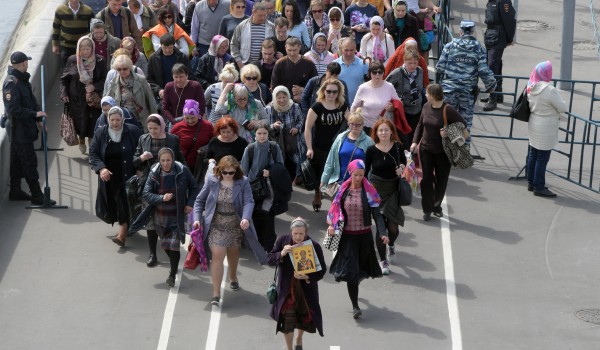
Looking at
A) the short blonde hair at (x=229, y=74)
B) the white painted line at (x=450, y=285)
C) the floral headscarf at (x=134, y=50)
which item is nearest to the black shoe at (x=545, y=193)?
the white painted line at (x=450, y=285)

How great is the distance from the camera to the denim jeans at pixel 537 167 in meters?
16.9

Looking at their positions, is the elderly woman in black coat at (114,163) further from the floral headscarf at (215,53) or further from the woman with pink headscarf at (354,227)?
the woman with pink headscarf at (354,227)

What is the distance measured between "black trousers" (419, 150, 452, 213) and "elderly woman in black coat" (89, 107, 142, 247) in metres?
3.61

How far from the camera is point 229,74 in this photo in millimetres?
16359

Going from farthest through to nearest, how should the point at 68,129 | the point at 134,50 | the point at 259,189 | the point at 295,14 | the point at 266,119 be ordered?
the point at 295,14, the point at 134,50, the point at 68,129, the point at 266,119, the point at 259,189

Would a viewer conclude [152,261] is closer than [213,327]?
No

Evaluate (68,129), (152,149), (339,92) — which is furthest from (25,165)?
(339,92)

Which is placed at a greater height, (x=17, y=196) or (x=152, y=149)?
(x=152, y=149)

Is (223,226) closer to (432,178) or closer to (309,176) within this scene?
(309,176)

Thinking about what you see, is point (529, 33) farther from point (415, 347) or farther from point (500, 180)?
point (415, 347)

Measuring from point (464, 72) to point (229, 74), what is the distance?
339 cm

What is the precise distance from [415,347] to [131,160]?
4.25m

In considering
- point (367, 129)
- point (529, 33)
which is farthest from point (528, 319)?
point (529, 33)

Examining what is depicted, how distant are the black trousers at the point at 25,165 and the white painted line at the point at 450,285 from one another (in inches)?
205
